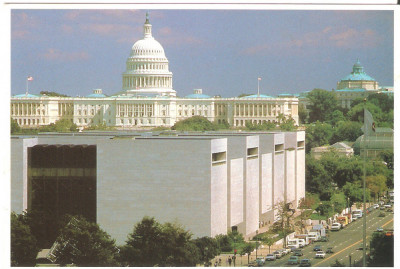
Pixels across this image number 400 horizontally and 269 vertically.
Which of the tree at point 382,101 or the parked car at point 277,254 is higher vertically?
the tree at point 382,101

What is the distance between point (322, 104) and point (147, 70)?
1197 cm

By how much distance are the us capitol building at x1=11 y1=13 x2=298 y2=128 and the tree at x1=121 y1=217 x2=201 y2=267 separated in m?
37.4

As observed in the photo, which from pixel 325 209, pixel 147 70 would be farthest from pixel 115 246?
pixel 147 70

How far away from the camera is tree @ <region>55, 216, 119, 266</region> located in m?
12.4

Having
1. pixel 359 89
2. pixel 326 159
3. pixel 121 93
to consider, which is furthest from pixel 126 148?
pixel 121 93

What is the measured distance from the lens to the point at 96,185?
13852 millimetres

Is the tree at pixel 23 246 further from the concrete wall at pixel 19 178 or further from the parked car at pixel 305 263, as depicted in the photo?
the parked car at pixel 305 263

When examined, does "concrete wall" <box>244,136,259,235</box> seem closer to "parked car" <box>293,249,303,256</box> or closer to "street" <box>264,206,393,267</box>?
"street" <box>264,206,393,267</box>

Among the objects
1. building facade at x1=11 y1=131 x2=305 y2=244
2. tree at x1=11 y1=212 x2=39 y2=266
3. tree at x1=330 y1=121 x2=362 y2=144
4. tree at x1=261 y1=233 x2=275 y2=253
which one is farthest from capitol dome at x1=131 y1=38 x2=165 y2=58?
tree at x1=11 y1=212 x2=39 y2=266

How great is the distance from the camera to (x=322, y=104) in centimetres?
4669

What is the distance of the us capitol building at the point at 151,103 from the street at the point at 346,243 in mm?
31738

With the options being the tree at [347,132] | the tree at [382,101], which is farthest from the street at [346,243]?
the tree at [347,132]

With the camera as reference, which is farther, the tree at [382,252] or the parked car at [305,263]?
the parked car at [305,263]

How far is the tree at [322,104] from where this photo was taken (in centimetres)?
4588
